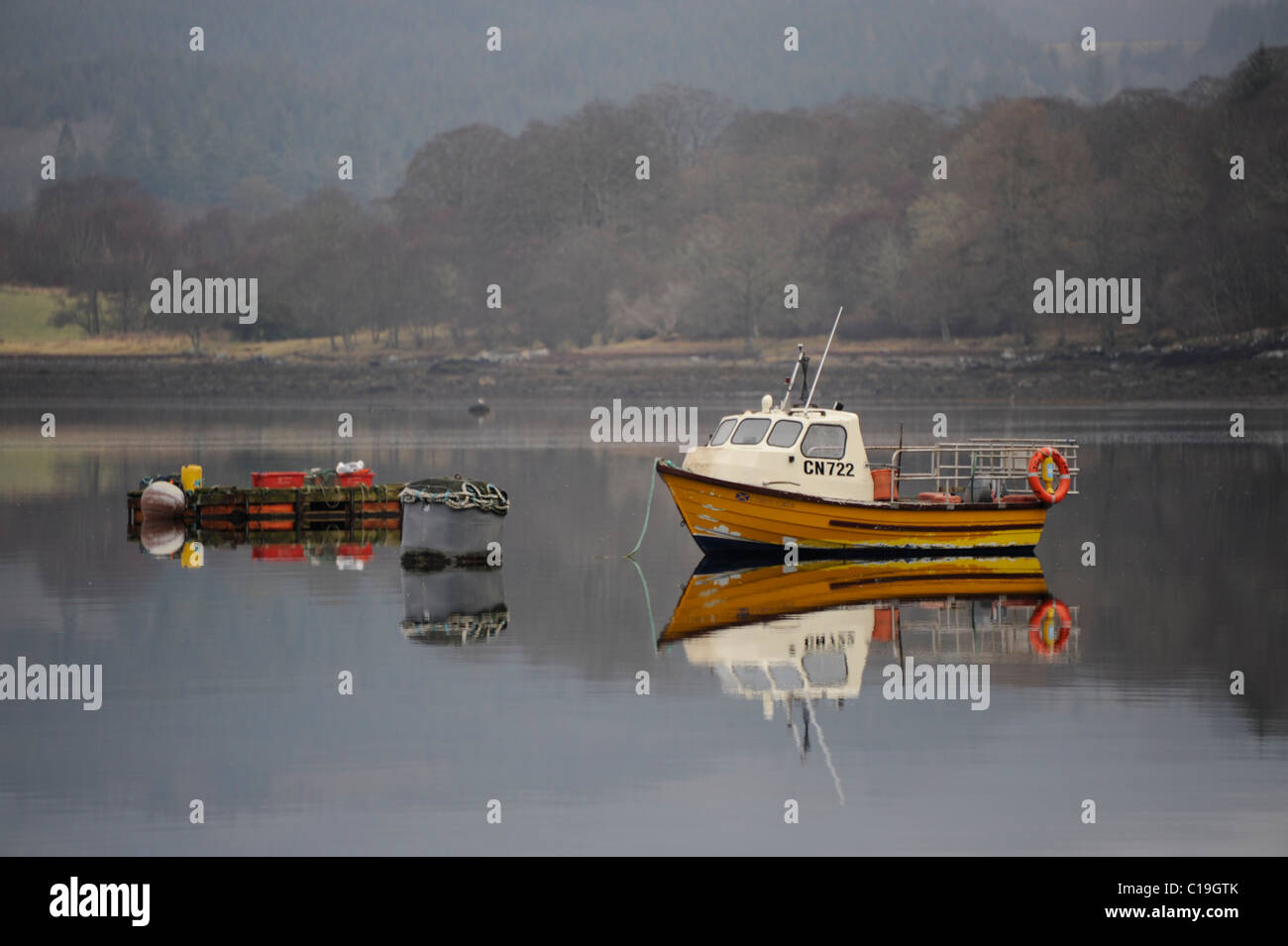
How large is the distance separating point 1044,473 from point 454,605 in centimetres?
1343

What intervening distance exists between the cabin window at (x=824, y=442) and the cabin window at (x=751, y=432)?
941 millimetres

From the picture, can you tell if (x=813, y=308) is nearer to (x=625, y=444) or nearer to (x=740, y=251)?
(x=740, y=251)

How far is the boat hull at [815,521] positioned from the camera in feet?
123

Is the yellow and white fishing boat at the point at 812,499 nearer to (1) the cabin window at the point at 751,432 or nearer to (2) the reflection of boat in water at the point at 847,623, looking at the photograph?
(1) the cabin window at the point at 751,432

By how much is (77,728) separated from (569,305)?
6182 inches

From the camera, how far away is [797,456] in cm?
3784

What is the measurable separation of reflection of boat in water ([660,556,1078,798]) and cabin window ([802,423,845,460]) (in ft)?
7.56

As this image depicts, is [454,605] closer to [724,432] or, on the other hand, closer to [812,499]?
[812,499]

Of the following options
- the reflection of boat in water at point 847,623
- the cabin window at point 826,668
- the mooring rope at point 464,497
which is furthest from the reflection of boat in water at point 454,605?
the cabin window at point 826,668

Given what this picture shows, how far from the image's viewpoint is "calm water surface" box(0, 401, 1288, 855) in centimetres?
1870

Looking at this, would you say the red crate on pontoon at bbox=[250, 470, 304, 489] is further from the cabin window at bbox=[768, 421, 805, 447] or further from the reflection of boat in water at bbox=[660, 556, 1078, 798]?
the cabin window at bbox=[768, 421, 805, 447]

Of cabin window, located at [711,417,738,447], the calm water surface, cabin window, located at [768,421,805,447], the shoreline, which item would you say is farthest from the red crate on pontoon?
the shoreline

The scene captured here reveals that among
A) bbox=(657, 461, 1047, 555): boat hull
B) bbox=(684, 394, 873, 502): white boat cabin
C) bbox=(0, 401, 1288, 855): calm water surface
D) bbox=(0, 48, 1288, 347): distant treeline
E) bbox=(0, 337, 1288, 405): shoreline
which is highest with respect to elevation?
bbox=(0, 48, 1288, 347): distant treeline
